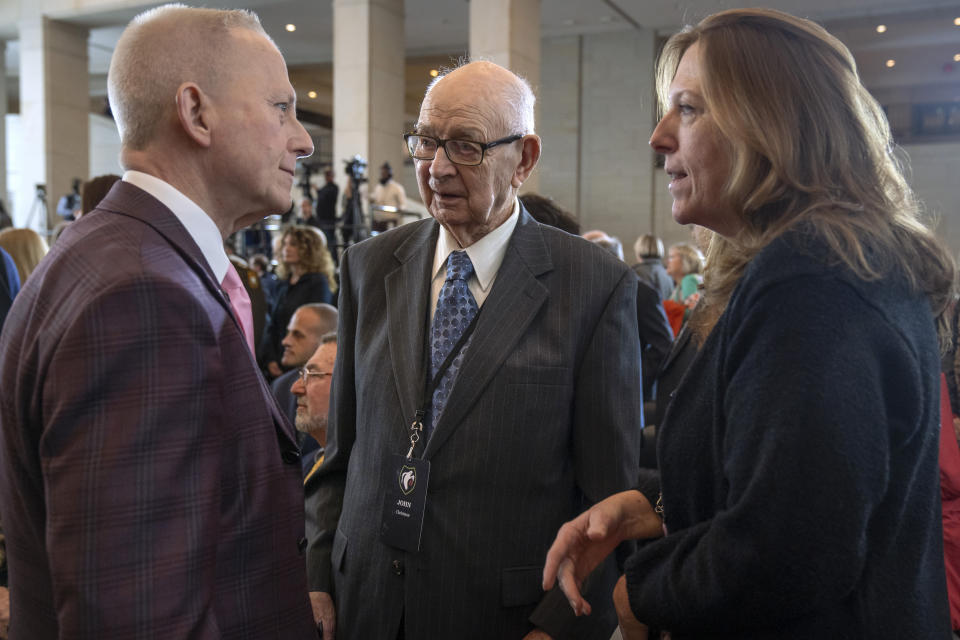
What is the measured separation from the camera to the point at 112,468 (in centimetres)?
99

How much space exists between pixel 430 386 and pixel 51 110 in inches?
724

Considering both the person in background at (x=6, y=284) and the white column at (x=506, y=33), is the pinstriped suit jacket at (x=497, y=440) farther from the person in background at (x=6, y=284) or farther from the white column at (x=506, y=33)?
the white column at (x=506, y=33)

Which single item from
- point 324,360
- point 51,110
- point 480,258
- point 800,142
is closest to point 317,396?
point 324,360

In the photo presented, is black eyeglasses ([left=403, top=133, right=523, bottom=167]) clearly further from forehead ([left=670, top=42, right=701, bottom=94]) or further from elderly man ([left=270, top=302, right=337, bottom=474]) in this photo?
elderly man ([left=270, top=302, right=337, bottom=474])

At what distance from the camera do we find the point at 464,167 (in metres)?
1.80

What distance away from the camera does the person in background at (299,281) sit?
17.4 ft

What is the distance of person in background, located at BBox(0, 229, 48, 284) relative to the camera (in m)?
4.18

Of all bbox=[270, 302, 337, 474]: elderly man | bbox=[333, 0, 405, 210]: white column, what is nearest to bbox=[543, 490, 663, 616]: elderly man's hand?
bbox=[270, 302, 337, 474]: elderly man

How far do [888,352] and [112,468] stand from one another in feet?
3.02

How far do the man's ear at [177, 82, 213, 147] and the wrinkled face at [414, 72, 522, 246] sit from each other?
0.61 metres

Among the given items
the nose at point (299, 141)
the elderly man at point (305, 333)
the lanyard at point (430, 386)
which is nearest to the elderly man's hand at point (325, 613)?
the lanyard at point (430, 386)

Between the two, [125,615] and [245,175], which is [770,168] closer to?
[245,175]

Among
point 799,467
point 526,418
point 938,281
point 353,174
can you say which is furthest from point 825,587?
point 353,174

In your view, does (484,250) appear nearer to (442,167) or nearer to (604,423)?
(442,167)
